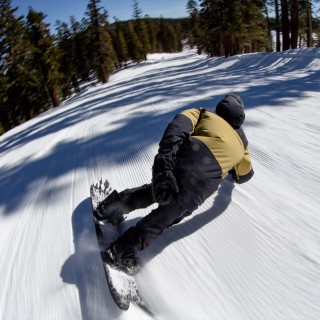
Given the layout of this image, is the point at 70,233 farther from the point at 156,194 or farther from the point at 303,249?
the point at 303,249

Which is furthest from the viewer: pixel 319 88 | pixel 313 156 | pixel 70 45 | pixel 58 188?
pixel 70 45

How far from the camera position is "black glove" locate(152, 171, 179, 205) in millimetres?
2297

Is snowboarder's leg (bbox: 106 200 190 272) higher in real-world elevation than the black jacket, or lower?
lower

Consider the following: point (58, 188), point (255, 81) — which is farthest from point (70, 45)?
point (58, 188)

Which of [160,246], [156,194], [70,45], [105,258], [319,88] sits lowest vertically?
[319,88]

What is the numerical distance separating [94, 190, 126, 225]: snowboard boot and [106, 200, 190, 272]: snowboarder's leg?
0.57 m

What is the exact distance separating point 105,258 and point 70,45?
57623 mm

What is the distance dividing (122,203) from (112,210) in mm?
144

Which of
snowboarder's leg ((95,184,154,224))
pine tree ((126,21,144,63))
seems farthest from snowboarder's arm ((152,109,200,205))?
pine tree ((126,21,144,63))

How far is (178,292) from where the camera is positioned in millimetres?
2238

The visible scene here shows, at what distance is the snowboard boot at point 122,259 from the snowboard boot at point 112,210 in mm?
570

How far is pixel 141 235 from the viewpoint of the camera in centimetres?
237

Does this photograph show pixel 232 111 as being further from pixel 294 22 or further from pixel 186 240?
pixel 294 22

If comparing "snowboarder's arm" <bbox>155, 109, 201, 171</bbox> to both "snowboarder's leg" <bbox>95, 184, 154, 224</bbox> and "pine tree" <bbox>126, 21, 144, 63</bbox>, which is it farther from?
"pine tree" <bbox>126, 21, 144, 63</bbox>
